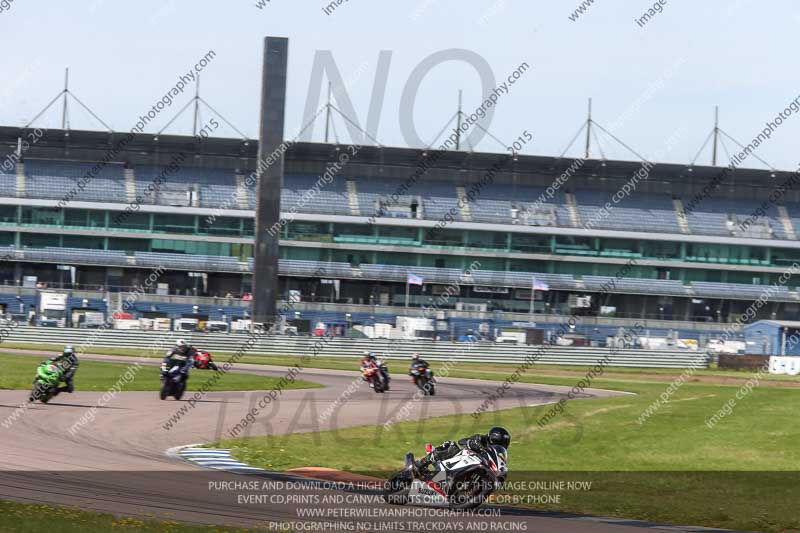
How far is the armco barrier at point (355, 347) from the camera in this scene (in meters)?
55.2

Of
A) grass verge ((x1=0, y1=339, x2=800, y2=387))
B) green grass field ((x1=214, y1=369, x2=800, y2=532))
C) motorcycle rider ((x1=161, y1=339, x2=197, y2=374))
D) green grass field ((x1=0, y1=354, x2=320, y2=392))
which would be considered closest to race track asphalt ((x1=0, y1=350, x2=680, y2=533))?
motorcycle rider ((x1=161, y1=339, x2=197, y2=374))

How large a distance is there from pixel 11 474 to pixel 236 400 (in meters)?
15.8

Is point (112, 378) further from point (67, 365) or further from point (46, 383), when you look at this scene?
point (46, 383)

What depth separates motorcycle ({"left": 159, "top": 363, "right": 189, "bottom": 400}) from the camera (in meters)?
30.0

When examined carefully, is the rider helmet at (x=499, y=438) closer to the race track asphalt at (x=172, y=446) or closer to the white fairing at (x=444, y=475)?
the white fairing at (x=444, y=475)

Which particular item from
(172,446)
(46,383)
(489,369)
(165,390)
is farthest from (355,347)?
(172,446)

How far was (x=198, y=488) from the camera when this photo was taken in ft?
51.6

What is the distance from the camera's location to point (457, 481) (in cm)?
1461

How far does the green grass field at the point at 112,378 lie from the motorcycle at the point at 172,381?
2896 mm

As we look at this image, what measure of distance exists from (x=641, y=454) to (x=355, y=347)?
37.0m

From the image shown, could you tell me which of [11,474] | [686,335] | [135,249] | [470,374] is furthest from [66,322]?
[11,474]

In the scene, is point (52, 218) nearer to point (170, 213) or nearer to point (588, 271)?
point (170, 213)

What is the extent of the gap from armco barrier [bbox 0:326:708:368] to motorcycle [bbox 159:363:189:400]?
23.9m

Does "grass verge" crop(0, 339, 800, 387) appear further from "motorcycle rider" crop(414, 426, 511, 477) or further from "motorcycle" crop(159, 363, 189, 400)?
"motorcycle rider" crop(414, 426, 511, 477)
